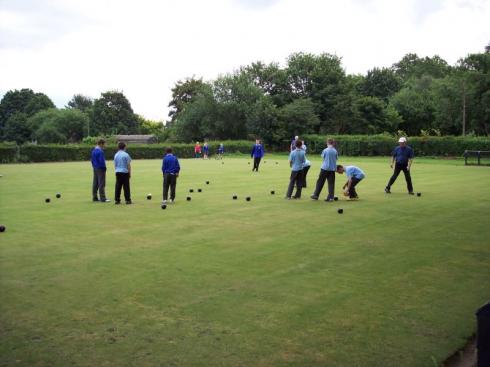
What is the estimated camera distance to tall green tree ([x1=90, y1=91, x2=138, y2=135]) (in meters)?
101

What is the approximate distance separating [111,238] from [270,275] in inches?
165

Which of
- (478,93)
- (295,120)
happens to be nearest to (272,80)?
(295,120)

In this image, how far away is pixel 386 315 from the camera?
234 inches

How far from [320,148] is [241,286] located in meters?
53.0

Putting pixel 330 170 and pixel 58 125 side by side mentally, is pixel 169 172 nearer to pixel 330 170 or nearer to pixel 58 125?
pixel 330 170

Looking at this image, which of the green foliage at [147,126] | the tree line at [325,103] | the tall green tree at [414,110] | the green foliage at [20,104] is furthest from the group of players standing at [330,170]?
the green foliage at [20,104]

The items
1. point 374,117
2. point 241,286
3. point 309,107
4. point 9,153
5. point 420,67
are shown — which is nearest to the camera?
point 241,286

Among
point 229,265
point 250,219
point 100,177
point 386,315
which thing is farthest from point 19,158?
point 386,315

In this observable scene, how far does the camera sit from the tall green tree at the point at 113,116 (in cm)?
10119

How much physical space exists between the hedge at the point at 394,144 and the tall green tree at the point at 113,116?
2119 inches

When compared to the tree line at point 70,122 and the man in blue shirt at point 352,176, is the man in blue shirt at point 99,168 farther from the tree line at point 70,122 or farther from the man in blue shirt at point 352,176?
the tree line at point 70,122

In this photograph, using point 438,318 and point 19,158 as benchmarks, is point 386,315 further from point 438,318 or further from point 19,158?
point 19,158

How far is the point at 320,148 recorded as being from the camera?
2327 inches

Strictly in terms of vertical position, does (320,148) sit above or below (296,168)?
above
